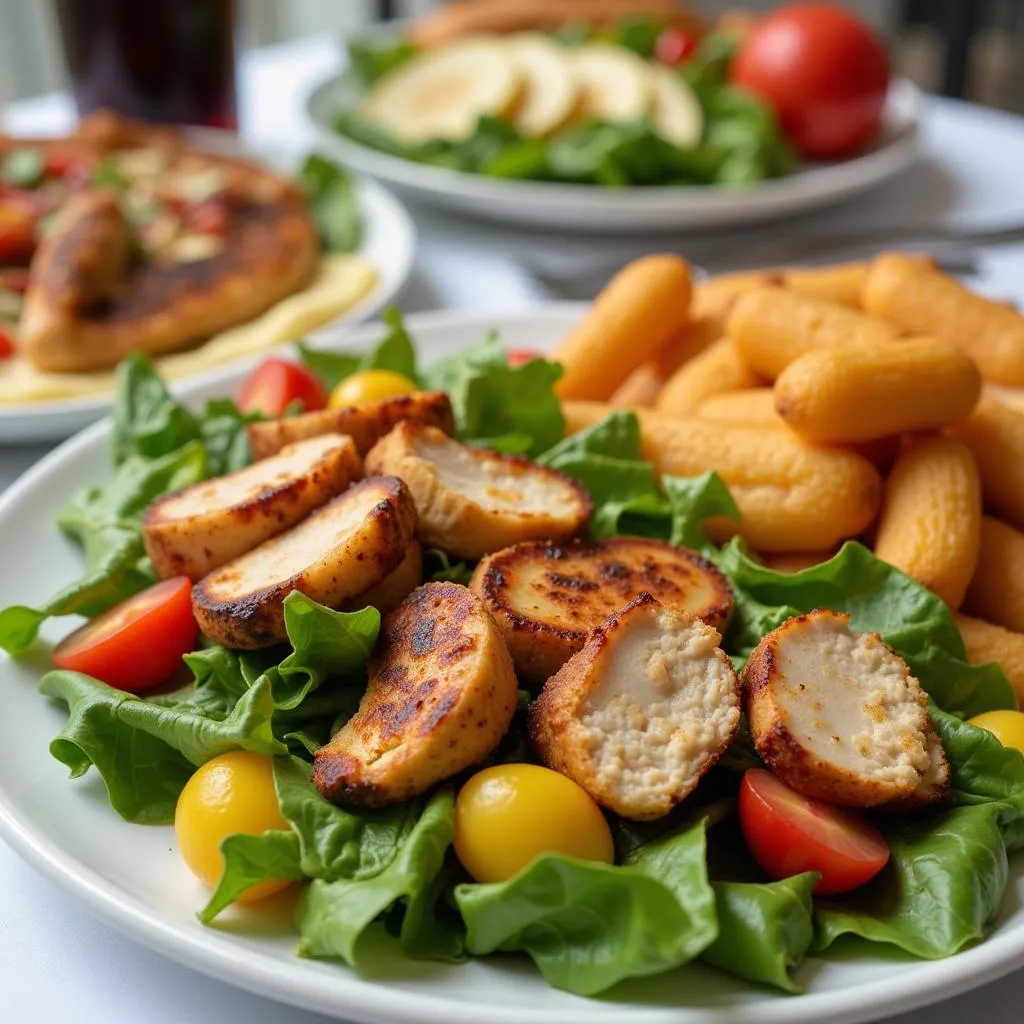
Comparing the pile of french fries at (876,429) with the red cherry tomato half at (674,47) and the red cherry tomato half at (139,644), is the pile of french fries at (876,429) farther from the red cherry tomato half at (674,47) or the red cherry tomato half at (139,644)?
the red cherry tomato half at (674,47)

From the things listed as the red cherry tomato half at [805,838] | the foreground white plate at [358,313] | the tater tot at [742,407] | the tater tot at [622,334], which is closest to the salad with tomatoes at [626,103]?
the foreground white plate at [358,313]

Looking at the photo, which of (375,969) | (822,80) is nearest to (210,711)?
(375,969)

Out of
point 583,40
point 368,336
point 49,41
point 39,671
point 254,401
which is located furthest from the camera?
point 49,41

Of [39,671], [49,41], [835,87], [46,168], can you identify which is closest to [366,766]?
[39,671]

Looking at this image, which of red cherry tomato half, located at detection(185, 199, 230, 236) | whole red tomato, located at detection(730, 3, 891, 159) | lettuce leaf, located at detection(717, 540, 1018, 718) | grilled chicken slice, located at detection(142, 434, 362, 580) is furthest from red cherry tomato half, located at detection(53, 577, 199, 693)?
whole red tomato, located at detection(730, 3, 891, 159)

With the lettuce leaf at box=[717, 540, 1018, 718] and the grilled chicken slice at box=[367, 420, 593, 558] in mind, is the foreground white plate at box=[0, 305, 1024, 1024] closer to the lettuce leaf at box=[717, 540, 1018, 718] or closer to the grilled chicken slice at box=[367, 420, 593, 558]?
the lettuce leaf at box=[717, 540, 1018, 718]

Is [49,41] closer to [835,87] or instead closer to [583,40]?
[583,40]

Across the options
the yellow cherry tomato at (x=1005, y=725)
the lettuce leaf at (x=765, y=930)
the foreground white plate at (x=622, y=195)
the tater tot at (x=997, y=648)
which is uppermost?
the lettuce leaf at (x=765, y=930)
